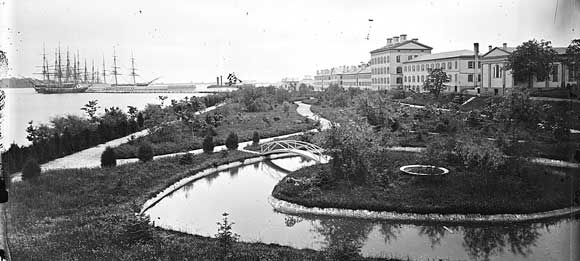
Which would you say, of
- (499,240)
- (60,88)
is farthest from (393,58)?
(60,88)

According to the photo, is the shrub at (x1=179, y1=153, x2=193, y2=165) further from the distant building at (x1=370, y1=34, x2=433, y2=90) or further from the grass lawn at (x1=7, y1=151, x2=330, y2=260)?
the distant building at (x1=370, y1=34, x2=433, y2=90)

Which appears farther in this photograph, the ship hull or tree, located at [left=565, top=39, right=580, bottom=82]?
the ship hull

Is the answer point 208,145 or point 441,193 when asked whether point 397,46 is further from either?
point 208,145

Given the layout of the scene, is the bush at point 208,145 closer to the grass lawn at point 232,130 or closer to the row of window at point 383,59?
the grass lawn at point 232,130

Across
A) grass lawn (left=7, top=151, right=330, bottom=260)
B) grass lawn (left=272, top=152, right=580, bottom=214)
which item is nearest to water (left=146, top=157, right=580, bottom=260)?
grass lawn (left=272, top=152, right=580, bottom=214)

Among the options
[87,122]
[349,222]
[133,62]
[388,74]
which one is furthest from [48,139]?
[388,74]

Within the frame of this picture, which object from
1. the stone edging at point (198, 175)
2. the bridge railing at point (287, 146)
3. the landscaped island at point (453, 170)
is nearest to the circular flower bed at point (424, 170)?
the landscaped island at point (453, 170)
